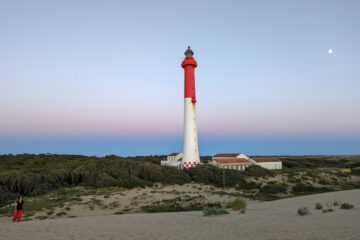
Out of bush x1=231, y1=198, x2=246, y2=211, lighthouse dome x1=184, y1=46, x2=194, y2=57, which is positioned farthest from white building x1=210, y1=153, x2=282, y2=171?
bush x1=231, y1=198, x2=246, y2=211

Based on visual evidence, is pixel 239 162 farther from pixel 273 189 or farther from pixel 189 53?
pixel 189 53

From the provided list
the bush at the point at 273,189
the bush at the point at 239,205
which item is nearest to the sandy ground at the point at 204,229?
the bush at the point at 239,205

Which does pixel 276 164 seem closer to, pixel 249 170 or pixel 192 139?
pixel 249 170

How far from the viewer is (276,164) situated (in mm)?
45906

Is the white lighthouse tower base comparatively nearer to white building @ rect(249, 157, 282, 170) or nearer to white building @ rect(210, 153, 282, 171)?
white building @ rect(210, 153, 282, 171)

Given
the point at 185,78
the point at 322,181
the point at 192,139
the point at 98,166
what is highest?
the point at 185,78

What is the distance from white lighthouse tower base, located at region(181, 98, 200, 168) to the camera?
29.9 m

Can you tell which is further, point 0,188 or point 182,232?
Answer: point 0,188

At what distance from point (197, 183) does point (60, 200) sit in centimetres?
1459

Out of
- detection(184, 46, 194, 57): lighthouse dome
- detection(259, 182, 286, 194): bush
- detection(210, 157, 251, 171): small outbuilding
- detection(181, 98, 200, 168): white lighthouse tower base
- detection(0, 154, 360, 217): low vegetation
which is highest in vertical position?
detection(184, 46, 194, 57): lighthouse dome

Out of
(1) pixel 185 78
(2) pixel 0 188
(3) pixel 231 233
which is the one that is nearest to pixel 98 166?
(2) pixel 0 188

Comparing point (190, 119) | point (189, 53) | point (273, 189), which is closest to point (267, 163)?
point (273, 189)

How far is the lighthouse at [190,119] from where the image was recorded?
29969mm

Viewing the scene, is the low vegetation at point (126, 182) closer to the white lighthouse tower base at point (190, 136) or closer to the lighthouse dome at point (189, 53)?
the white lighthouse tower base at point (190, 136)
